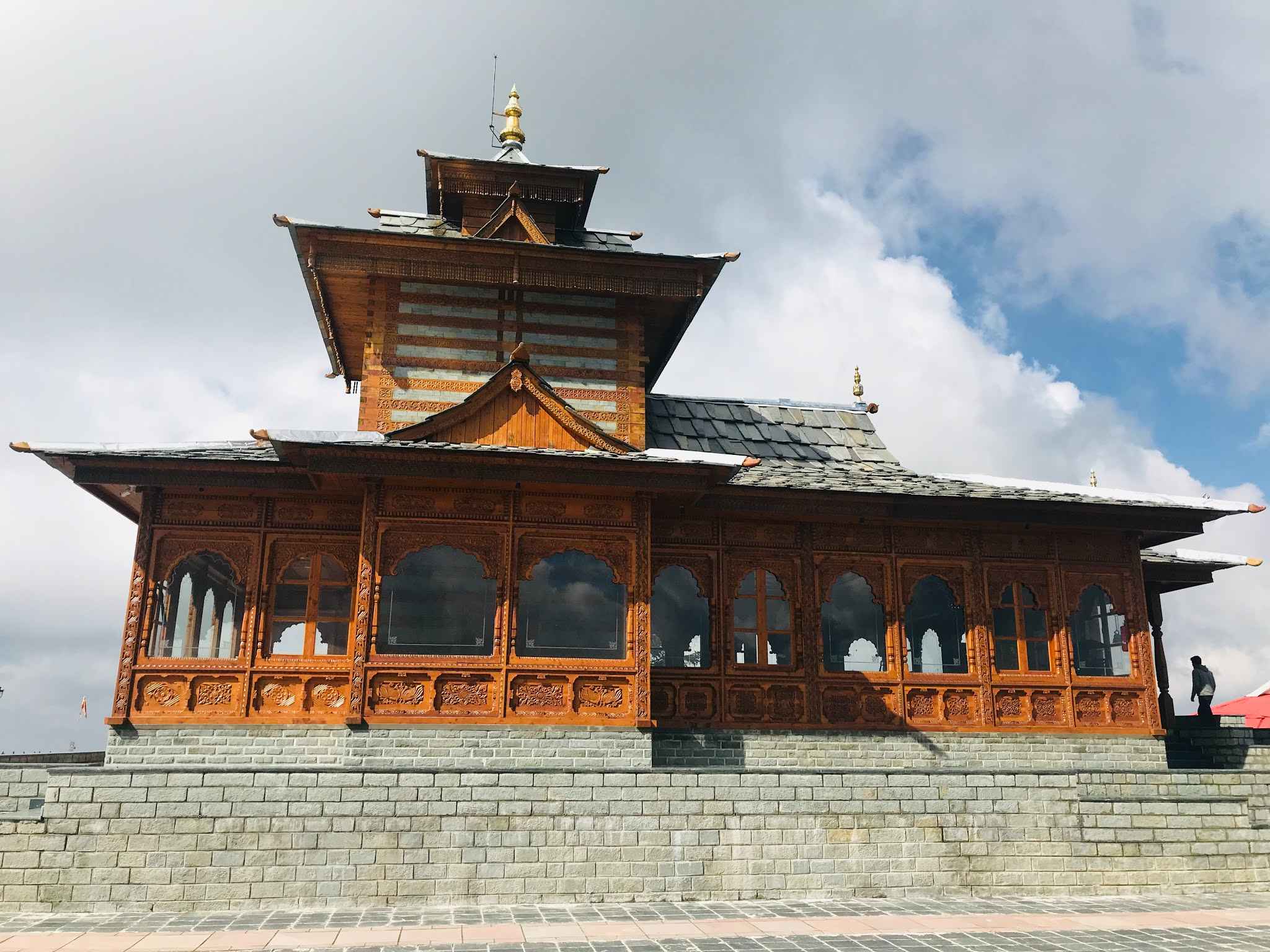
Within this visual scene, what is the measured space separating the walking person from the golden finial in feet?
53.0

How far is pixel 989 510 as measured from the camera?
15234mm

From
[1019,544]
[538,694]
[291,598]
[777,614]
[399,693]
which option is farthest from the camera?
[291,598]

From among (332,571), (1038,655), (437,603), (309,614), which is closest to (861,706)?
(1038,655)

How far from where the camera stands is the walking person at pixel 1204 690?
1812cm

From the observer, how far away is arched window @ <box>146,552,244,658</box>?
A: 1352 cm

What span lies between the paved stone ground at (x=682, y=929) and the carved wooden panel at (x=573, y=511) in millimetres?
5068

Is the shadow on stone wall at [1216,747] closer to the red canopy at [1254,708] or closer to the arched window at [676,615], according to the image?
the red canopy at [1254,708]

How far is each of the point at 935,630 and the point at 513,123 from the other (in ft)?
42.5

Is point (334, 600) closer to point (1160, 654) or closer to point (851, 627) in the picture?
point (851, 627)

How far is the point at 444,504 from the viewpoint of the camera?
13398 millimetres

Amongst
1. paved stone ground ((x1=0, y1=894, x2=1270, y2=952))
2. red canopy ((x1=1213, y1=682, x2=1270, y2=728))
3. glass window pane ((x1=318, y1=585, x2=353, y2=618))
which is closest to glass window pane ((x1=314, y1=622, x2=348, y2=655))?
glass window pane ((x1=318, y1=585, x2=353, y2=618))

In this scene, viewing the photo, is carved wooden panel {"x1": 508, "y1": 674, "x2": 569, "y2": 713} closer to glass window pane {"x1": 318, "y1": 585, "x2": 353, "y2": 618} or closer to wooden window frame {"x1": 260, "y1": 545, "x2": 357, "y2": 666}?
wooden window frame {"x1": 260, "y1": 545, "x2": 357, "y2": 666}

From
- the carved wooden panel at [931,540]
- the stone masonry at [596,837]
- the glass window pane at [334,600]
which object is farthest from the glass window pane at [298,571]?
the carved wooden panel at [931,540]

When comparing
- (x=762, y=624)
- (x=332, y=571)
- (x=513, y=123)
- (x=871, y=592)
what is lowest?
(x=762, y=624)
